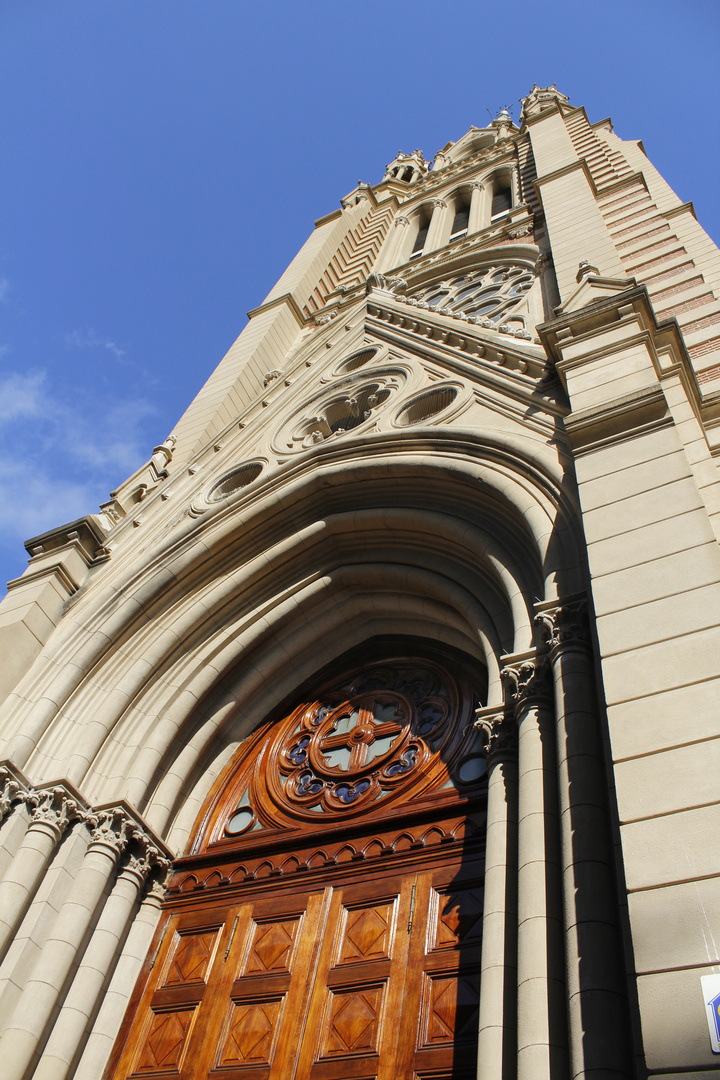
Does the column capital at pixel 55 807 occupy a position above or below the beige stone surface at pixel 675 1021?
above

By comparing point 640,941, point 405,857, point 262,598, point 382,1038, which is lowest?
point 640,941

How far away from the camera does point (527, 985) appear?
15.0ft

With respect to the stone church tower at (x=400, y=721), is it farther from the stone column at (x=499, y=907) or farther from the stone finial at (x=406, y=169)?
the stone finial at (x=406, y=169)

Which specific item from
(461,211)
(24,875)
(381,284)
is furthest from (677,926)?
(461,211)

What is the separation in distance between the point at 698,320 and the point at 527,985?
27.1 feet

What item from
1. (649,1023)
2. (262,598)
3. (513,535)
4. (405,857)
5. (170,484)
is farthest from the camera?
(170,484)

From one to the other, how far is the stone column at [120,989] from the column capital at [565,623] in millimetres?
4787

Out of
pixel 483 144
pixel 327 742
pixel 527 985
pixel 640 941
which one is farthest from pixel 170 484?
pixel 483 144

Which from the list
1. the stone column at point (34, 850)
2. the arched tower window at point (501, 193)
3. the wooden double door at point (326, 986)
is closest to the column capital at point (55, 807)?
the stone column at point (34, 850)

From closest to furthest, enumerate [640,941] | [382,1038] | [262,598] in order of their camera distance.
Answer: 1. [640,941]
2. [382,1038]
3. [262,598]

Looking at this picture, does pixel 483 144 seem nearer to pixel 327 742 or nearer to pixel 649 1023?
pixel 327 742

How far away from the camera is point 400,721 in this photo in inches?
355

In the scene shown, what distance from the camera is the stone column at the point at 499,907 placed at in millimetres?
4695

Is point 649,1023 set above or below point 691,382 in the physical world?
below
